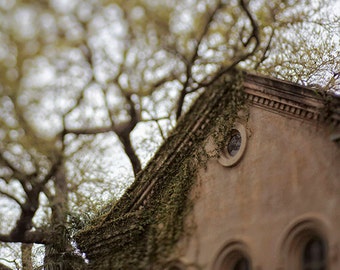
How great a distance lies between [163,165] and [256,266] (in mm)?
4852

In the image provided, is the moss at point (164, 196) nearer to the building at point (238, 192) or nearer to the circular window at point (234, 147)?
the building at point (238, 192)

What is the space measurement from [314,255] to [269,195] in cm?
188

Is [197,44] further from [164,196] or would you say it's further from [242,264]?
[242,264]

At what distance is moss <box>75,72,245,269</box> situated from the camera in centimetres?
1592

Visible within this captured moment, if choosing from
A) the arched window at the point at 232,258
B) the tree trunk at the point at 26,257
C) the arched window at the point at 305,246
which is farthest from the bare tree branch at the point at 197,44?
the tree trunk at the point at 26,257

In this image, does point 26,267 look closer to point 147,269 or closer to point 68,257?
point 68,257

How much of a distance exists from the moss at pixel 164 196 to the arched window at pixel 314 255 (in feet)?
13.3

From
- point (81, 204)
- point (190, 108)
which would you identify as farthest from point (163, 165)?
point (81, 204)

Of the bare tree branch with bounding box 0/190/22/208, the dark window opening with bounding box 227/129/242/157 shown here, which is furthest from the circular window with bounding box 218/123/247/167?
the bare tree branch with bounding box 0/190/22/208

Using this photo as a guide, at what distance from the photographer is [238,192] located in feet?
48.3

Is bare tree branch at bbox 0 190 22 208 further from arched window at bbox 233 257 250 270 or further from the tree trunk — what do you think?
arched window at bbox 233 257 250 270

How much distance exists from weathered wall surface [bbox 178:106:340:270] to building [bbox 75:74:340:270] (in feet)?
0.08

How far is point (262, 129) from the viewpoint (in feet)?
48.2

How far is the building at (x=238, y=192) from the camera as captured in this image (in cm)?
1275
